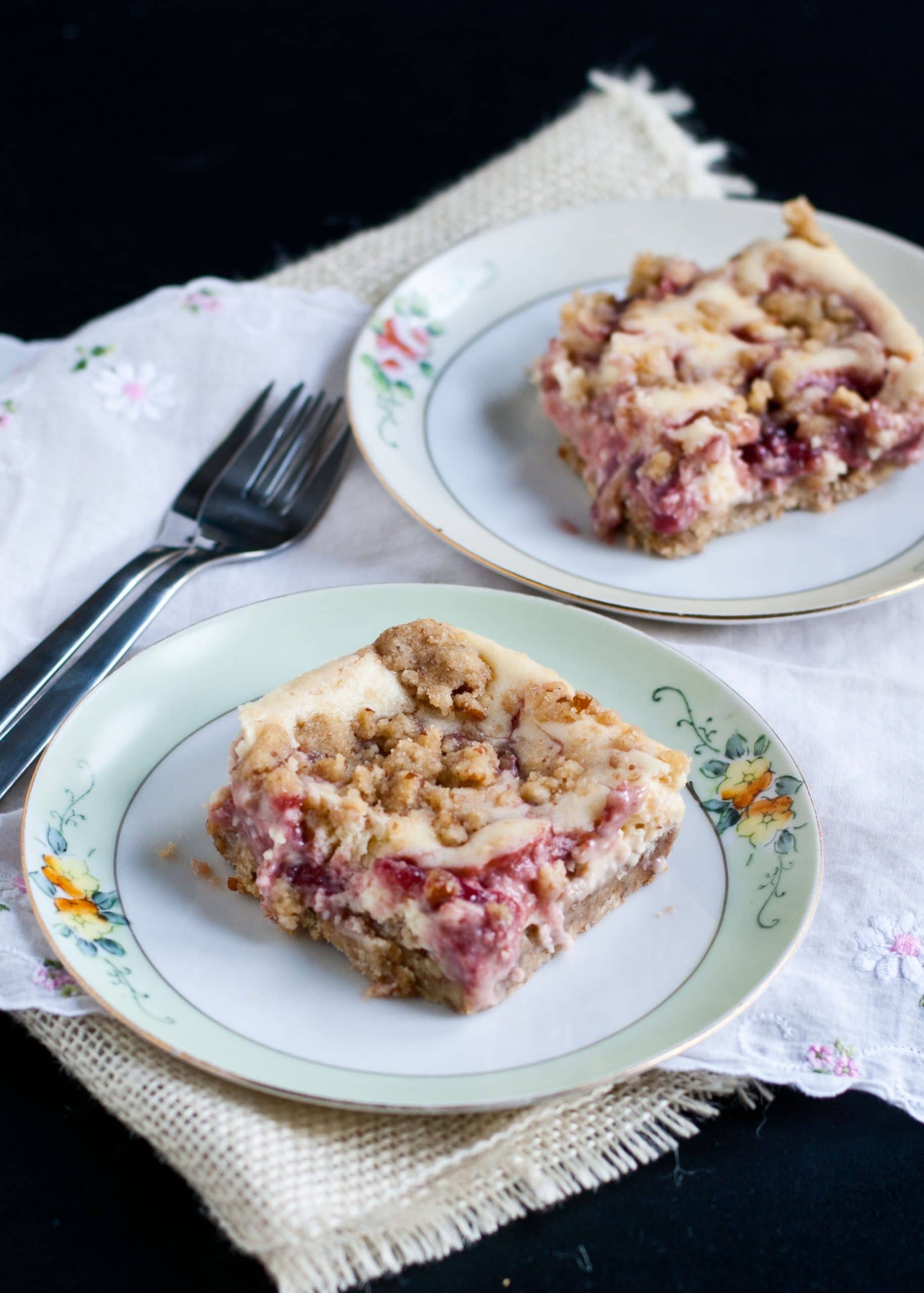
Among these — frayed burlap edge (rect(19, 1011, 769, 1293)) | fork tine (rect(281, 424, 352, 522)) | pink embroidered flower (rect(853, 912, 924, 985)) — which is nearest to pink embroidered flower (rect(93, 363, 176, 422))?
fork tine (rect(281, 424, 352, 522))

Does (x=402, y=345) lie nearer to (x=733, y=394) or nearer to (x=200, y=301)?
(x=200, y=301)

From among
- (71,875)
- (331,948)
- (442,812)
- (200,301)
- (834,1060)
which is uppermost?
(200,301)

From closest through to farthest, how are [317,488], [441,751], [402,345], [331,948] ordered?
1. [331,948]
2. [441,751]
3. [317,488]
4. [402,345]

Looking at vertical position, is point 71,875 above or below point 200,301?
below

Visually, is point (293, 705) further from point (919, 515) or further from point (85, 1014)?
point (919, 515)

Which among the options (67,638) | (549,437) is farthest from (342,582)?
(549,437)

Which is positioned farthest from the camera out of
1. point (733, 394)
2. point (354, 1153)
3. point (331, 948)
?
point (733, 394)

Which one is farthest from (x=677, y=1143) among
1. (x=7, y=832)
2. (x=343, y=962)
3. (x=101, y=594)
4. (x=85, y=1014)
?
(x=101, y=594)
